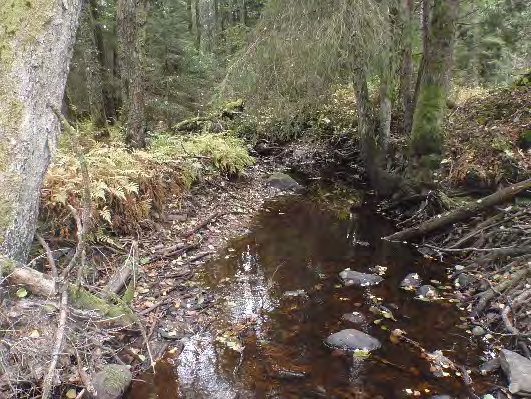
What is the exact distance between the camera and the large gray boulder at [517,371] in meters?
3.95

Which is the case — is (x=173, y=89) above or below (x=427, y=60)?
below

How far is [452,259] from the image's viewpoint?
7.13 meters

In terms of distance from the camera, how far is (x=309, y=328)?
5207 mm

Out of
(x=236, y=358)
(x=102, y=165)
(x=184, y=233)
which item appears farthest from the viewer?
(x=184, y=233)

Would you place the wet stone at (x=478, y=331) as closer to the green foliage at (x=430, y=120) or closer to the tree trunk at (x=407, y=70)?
the green foliage at (x=430, y=120)

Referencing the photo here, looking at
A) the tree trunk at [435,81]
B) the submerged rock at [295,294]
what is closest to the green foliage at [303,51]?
the tree trunk at [435,81]

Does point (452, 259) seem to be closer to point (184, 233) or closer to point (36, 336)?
point (184, 233)

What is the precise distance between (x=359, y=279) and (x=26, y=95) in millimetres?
4998

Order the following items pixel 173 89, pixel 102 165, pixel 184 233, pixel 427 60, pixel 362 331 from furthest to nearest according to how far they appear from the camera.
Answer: pixel 173 89 → pixel 427 60 → pixel 184 233 → pixel 102 165 → pixel 362 331

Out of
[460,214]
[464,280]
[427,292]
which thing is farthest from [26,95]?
[460,214]

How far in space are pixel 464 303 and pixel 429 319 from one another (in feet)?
2.29

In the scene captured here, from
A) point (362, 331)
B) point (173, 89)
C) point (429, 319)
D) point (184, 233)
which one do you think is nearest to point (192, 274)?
point (184, 233)

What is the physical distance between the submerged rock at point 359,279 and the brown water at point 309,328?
122mm

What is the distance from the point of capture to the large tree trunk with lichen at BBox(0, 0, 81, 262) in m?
3.55
